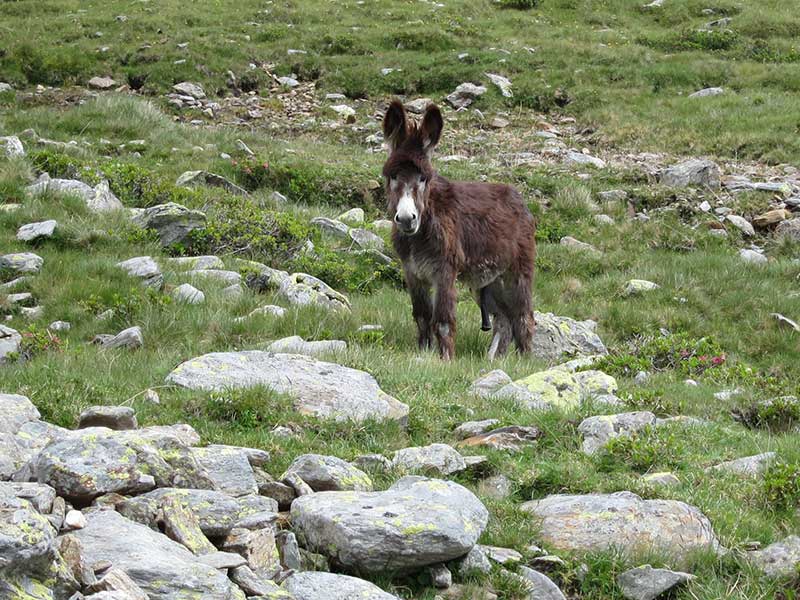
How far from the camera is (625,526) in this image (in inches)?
219

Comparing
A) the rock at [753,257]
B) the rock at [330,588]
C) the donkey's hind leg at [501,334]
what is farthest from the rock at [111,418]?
the rock at [753,257]

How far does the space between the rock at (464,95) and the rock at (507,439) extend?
18942 mm

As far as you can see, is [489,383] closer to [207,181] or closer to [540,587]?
[540,587]

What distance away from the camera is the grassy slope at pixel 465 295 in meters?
6.57

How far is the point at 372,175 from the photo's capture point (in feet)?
59.1

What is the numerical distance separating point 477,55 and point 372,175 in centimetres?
1157

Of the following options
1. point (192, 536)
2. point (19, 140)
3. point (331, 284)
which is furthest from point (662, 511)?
point (19, 140)

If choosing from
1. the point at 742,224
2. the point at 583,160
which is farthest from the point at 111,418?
the point at 583,160

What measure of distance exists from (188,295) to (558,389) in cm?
483

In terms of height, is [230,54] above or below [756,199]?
above

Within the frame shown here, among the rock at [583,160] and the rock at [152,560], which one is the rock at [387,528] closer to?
the rock at [152,560]

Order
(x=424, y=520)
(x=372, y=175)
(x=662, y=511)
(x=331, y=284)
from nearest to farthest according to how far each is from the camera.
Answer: (x=424, y=520) < (x=662, y=511) < (x=331, y=284) < (x=372, y=175)

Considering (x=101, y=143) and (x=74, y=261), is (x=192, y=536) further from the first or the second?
(x=101, y=143)

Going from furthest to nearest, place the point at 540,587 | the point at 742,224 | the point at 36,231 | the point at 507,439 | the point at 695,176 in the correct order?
the point at 695,176
the point at 742,224
the point at 36,231
the point at 507,439
the point at 540,587
